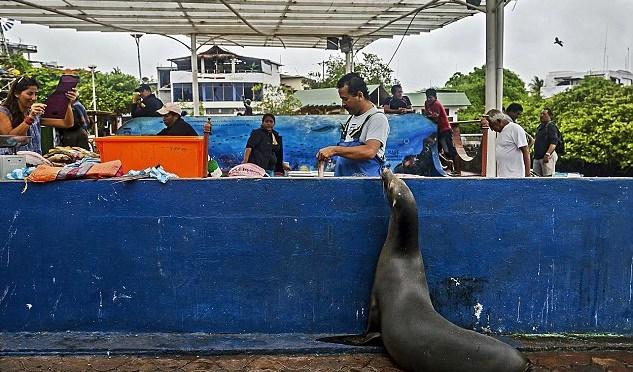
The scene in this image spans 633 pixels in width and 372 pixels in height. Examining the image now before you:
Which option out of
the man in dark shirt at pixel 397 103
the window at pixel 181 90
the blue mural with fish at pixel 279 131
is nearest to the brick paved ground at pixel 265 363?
the blue mural with fish at pixel 279 131

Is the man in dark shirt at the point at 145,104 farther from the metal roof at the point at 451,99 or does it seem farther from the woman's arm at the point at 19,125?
the metal roof at the point at 451,99

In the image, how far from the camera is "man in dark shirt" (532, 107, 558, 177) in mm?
10562

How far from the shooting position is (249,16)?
11.3 meters

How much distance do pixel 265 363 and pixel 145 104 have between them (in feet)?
23.8

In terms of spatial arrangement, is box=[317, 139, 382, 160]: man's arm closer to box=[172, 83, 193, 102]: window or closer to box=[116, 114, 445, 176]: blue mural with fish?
box=[116, 114, 445, 176]: blue mural with fish

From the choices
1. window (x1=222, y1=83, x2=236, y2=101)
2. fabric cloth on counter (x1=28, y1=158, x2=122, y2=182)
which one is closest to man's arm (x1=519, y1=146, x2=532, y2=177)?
fabric cloth on counter (x1=28, y1=158, x2=122, y2=182)

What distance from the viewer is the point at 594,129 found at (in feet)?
65.8

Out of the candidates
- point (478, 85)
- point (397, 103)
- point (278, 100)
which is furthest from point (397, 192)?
point (478, 85)

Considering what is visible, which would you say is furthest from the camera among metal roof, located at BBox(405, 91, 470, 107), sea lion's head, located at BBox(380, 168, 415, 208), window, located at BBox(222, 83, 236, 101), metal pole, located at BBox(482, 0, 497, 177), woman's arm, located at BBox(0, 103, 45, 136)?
window, located at BBox(222, 83, 236, 101)

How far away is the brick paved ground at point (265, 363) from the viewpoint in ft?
13.2

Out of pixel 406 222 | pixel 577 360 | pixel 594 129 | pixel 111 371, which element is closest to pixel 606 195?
pixel 577 360

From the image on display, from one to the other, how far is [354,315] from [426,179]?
1.17 metres

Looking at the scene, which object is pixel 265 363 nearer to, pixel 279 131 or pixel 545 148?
pixel 279 131

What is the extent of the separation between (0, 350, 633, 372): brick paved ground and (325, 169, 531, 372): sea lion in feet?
0.72
